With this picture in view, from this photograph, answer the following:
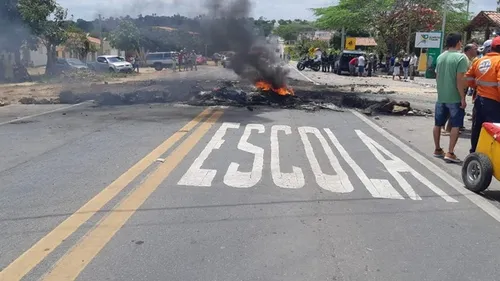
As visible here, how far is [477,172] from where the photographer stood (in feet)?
19.2

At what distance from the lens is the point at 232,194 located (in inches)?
213

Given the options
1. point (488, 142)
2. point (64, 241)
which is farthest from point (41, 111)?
point (488, 142)

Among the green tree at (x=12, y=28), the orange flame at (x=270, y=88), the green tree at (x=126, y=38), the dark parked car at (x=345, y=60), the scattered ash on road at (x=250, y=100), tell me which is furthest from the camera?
the dark parked car at (x=345, y=60)

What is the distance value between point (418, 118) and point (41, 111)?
9.75 m

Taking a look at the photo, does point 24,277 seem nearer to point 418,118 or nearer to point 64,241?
point 64,241

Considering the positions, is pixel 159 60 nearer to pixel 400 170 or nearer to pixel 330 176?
pixel 400 170

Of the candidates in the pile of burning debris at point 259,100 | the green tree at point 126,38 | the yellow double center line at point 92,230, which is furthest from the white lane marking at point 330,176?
the green tree at point 126,38

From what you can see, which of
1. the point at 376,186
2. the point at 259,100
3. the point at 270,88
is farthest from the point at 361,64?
the point at 376,186

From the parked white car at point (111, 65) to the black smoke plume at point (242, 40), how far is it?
20.9m

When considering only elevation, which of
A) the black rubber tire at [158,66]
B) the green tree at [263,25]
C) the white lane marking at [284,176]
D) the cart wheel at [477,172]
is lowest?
the black rubber tire at [158,66]

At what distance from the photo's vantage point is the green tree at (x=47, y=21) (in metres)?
24.9

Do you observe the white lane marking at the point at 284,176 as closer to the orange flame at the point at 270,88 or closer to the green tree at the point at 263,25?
the orange flame at the point at 270,88

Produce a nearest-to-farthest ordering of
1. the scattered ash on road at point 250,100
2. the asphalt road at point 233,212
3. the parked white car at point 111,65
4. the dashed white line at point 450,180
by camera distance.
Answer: the asphalt road at point 233,212
the dashed white line at point 450,180
the scattered ash on road at point 250,100
the parked white car at point 111,65

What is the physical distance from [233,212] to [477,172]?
2.96 meters
